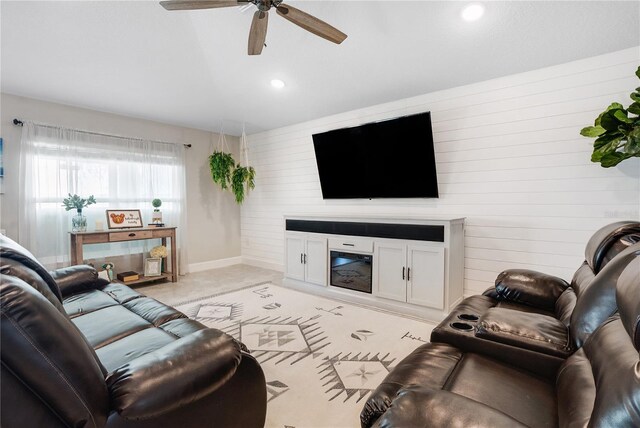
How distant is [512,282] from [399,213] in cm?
198

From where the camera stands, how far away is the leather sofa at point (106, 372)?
79 cm

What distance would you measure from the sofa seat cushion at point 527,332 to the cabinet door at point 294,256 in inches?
117

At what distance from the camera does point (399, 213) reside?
404cm

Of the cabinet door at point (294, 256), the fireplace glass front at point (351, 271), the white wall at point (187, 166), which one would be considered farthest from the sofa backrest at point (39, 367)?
the white wall at point (187, 166)

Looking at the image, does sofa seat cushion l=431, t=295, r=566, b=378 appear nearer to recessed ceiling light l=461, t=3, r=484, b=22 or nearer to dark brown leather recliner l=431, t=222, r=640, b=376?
dark brown leather recliner l=431, t=222, r=640, b=376

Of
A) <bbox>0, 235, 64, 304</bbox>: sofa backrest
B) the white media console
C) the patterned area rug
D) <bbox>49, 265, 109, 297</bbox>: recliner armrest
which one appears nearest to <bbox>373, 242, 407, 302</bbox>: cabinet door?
the white media console

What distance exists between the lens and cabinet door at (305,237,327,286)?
405 centimetres

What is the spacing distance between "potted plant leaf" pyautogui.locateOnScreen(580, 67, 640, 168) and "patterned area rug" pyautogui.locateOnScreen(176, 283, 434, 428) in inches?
80.0

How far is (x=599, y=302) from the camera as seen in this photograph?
4.09 feet

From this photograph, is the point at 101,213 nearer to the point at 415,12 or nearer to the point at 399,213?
the point at 399,213

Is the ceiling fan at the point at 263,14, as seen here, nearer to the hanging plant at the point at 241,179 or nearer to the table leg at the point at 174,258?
the hanging plant at the point at 241,179

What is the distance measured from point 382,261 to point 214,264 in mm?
3464

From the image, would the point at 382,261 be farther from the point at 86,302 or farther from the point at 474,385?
the point at 86,302

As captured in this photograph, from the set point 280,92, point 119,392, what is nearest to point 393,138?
point 280,92
